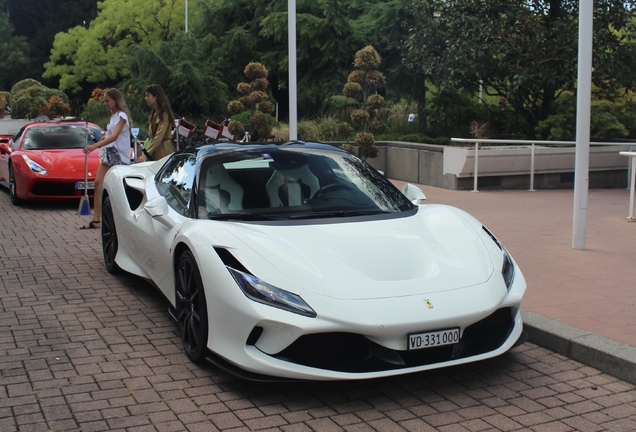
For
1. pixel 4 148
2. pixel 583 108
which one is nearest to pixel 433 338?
pixel 583 108

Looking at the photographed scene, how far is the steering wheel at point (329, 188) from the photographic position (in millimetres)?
5637

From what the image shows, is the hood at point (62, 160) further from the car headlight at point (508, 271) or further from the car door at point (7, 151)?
the car headlight at point (508, 271)

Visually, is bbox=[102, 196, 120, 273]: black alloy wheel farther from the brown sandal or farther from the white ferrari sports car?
the brown sandal

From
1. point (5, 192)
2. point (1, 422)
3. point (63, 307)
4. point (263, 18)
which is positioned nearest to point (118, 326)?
point (63, 307)

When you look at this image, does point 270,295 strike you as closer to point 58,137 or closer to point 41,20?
point 58,137

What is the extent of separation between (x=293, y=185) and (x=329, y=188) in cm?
26

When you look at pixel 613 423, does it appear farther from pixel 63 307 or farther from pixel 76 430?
pixel 63 307

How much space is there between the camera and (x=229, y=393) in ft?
14.6

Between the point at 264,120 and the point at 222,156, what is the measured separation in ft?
42.7

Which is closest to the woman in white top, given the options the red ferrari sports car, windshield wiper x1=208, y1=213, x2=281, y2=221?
the red ferrari sports car

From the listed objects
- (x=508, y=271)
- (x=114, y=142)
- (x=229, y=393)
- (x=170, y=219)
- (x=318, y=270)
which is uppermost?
(x=114, y=142)

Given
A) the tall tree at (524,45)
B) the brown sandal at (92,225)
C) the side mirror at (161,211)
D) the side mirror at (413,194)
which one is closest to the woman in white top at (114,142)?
the brown sandal at (92,225)

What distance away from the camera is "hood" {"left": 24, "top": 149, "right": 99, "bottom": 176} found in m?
12.2

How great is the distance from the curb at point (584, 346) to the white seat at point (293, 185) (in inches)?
69.8
